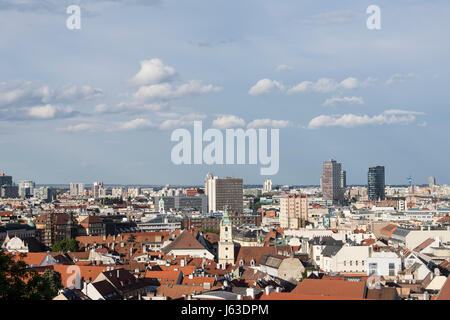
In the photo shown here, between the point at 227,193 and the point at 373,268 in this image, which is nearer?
the point at 373,268

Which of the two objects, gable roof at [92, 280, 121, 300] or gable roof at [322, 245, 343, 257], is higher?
gable roof at [322, 245, 343, 257]

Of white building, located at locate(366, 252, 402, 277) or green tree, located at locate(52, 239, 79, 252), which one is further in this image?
green tree, located at locate(52, 239, 79, 252)

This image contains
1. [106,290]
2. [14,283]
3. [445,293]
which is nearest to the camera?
[14,283]

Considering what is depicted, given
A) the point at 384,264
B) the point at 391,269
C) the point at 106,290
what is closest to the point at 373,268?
the point at 384,264

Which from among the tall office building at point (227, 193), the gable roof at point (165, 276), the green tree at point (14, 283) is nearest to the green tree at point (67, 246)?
the gable roof at point (165, 276)

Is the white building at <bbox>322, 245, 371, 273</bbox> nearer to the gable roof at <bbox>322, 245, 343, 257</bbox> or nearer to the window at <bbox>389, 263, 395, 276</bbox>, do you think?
the gable roof at <bbox>322, 245, 343, 257</bbox>

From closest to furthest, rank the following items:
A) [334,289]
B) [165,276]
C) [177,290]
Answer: [334,289], [177,290], [165,276]

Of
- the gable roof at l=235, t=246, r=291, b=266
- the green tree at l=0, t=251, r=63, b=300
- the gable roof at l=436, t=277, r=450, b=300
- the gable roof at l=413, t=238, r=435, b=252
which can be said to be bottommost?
the gable roof at l=235, t=246, r=291, b=266

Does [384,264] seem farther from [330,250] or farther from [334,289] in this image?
[334,289]

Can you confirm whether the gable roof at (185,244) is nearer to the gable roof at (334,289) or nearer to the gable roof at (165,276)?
the gable roof at (165,276)

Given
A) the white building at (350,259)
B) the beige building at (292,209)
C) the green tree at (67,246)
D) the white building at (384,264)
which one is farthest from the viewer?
the beige building at (292,209)

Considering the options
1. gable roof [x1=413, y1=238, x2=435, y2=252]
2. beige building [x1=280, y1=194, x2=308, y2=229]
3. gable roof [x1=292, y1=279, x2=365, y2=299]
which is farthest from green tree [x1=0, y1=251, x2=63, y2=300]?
beige building [x1=280, y1=194, x2=308, y2=229]

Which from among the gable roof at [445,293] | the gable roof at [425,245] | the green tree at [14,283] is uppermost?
the green tree at [14,283]
